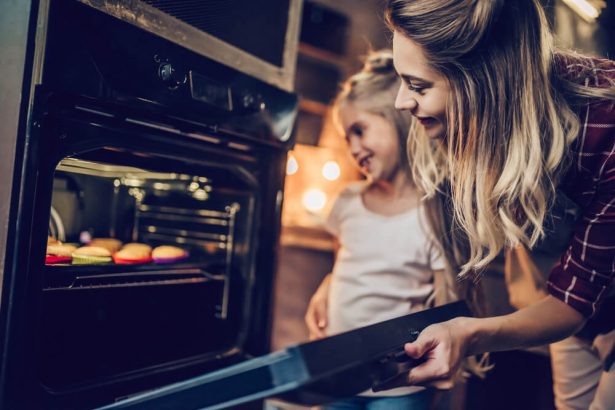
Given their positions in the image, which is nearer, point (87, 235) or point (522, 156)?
point (522, 156)

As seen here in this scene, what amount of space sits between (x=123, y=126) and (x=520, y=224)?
0.72 metres

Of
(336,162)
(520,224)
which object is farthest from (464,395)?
(336,162)

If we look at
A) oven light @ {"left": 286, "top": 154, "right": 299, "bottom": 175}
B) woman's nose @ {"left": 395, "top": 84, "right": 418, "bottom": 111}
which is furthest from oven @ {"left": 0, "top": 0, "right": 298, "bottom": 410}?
oven light @ {"left": 286, "top": 154, "right": 299, "bottom": 175}

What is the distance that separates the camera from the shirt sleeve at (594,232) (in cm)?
77

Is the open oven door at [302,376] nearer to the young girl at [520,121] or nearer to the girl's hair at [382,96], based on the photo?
the young girl at [520,121]

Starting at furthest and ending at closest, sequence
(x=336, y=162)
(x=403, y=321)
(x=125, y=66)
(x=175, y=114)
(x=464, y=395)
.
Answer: (x=336, y=162) < (x=464, y=395) < (x=175, y=114) < (x=125, y=66) < (x=403, y=321)

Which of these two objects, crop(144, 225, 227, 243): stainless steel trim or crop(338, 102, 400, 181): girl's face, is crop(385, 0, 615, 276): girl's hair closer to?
crop(338, 102, 400, 181): girl's face

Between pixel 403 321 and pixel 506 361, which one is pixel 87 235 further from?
pixel 506 361

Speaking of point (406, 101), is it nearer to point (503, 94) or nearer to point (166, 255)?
point (503, 94)

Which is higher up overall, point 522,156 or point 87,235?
point 522,156

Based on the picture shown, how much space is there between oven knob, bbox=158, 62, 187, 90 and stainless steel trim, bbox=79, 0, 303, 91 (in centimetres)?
8

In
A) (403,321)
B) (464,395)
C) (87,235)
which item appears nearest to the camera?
(403,321)

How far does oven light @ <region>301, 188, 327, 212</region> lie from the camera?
3480 millimetres

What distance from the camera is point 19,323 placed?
70 cm
